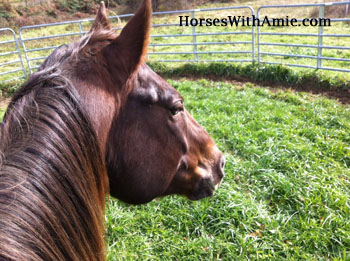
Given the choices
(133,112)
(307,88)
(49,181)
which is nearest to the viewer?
(49,181)

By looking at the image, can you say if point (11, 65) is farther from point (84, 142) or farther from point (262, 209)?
point (84, 142)

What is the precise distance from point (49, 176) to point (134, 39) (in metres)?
0.59

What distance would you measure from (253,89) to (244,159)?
8.80 ft

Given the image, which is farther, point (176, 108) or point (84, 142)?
point (176, 108)

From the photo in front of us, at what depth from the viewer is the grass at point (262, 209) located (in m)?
2.32

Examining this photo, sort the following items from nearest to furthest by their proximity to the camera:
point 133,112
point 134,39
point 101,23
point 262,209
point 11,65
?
point 134,39
point 133,112
point 101,23
point 262,209
point 11,65

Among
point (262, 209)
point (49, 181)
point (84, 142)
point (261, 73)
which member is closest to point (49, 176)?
point (49, 181)

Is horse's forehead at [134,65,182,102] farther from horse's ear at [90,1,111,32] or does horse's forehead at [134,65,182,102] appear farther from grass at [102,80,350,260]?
grass at [102,80,350,260]

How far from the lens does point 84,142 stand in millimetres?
929

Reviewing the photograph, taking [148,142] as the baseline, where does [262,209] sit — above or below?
below

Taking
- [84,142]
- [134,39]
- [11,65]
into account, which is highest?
[134,39]

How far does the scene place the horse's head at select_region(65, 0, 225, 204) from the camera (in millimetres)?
1026

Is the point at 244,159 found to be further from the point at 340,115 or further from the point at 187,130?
the point at 187,130

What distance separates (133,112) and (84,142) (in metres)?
0.29
